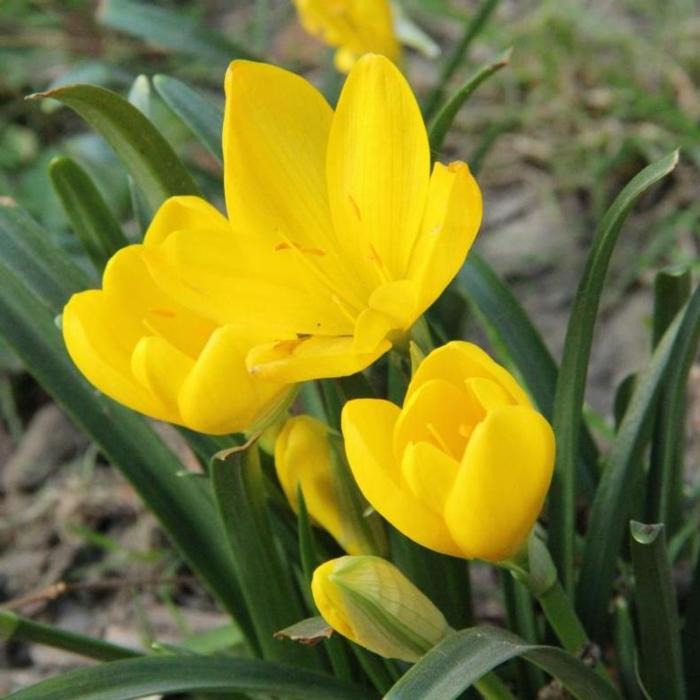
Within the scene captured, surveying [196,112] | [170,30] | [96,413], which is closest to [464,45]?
[170,30]

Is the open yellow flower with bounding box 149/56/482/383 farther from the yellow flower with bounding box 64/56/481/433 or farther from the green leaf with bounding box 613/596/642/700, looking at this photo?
the green leaf with bounding box 613/596/642/700

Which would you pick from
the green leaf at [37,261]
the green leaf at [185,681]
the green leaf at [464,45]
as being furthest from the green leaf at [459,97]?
the green leaf at [464,45]

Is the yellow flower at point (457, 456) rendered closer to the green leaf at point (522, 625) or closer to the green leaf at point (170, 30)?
the green leaf at point (522, 625)

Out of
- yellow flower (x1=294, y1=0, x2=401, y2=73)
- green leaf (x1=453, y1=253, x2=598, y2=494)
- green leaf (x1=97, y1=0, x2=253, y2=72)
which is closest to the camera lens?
green leaf (x1=453, y1=253, x2=598, y2=494)

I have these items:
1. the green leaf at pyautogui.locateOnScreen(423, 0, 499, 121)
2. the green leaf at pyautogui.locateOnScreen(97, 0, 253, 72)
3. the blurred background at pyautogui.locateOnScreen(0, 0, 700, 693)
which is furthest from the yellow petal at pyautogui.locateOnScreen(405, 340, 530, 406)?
the green leaf at pyautogui.locateOnScreen(97, 0, 253, 72)

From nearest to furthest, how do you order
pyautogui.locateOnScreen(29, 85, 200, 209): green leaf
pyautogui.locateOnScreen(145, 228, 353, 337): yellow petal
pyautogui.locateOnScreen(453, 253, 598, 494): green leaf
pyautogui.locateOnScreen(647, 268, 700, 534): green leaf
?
pyautogui.locateOnScreen(145, 228, 353, 337): yellow petal < pyautogui.locateOnScreen(29, 85, 200, 209): green leaf < pyautogui.locateOnScreen(647, 268, 700, 534): green leaf < pyautogui.locateOnScreen(453, 253, 598, 494): green leaf

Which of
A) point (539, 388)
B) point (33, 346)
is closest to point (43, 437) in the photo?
point (33, 346)
